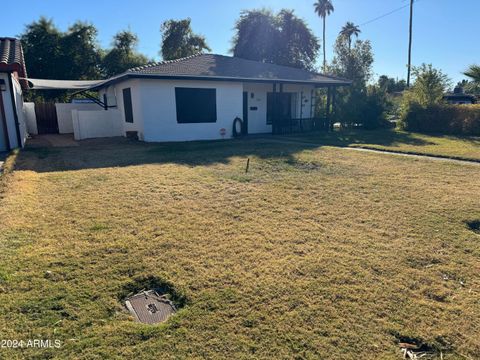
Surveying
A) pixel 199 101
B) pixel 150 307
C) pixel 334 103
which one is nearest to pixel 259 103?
pixel 199 101

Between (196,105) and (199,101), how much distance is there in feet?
0.79

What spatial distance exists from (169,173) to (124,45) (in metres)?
35.4

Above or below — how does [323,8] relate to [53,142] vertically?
above

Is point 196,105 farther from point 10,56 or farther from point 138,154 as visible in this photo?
point 10,56

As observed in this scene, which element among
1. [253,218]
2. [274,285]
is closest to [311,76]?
[253,218]

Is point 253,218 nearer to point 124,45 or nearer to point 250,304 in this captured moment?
point 250,304

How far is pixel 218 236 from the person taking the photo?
4.48 m

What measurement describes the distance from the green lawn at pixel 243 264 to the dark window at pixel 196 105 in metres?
7.60

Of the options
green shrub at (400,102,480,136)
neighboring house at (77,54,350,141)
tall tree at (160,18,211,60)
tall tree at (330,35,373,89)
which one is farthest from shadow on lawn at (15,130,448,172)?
tall tree at (160,18,211,60)

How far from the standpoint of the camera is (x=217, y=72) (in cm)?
1527

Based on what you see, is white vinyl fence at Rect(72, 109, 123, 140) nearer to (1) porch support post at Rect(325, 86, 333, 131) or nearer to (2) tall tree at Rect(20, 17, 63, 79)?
(1) porch support post at Rect(325, 86, 333, 131)

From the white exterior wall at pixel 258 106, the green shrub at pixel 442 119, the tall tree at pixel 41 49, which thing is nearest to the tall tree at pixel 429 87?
the green shrub at pixel 442 119

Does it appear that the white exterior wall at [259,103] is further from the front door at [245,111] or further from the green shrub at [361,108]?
the green shrub at [361,108]

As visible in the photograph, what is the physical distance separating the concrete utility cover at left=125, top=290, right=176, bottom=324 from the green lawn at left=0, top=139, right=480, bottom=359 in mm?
96
